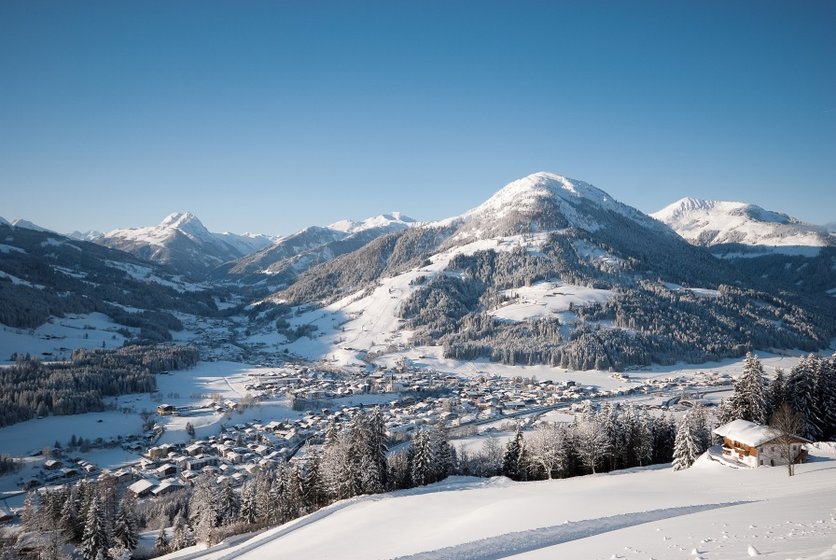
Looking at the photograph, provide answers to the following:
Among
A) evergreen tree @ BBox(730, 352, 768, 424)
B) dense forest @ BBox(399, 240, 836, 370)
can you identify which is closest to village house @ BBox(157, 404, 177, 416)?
dense forest @ BBox(399, 240, 836, 370)

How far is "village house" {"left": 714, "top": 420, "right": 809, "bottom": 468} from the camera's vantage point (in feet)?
114

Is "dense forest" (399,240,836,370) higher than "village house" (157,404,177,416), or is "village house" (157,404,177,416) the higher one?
"dense forest" (399,240,836,370)

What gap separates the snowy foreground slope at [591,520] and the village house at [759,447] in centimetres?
156

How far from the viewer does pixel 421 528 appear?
1064 inches

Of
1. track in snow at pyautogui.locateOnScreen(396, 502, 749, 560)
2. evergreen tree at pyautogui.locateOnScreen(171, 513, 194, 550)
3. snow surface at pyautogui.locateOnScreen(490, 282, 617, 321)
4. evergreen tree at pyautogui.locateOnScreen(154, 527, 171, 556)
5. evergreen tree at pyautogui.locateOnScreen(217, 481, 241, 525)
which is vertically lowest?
evergreen tree at pyautogui.locateOnScreen(154, 527, 171, 556)

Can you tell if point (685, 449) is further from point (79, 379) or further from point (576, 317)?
point (576, 317)

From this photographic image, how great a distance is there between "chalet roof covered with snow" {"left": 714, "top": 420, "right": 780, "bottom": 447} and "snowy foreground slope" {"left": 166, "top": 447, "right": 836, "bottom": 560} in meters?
2.49

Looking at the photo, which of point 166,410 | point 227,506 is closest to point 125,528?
point 227,506

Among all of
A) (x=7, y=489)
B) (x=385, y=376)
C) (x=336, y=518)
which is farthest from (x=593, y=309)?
(x=7, y=489)

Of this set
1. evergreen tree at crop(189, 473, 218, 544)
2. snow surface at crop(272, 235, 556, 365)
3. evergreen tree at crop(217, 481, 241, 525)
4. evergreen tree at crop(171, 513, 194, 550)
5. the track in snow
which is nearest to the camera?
the track in snow

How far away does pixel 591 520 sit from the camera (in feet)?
72.8

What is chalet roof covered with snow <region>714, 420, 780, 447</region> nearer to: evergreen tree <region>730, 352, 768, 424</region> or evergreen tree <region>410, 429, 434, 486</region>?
evergreen tree <region>730, 352, 768, 424</region>

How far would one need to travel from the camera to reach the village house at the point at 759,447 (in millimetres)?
34688

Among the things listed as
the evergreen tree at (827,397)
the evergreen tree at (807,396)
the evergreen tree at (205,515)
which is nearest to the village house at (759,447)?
the evergreen tree at (807,396)
